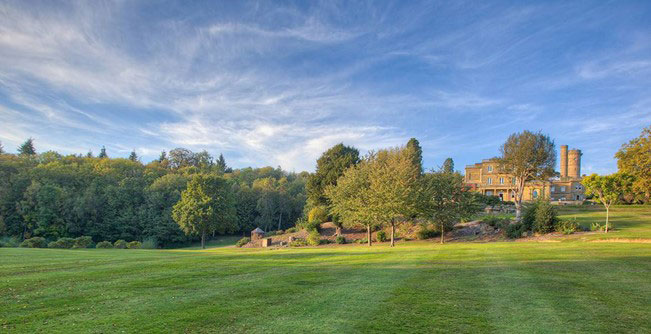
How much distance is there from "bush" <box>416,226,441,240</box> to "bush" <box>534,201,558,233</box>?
27.6ft

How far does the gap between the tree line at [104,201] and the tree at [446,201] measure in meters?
27.1

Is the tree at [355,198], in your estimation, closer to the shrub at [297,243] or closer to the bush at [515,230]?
the shrub at [297,243]

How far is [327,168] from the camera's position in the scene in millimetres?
46500

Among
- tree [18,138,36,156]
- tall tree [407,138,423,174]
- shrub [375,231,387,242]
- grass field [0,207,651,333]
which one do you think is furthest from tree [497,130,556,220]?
tree [18,138,36,156]

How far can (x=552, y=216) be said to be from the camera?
27484mm

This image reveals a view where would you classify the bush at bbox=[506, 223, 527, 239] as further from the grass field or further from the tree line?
the tree line

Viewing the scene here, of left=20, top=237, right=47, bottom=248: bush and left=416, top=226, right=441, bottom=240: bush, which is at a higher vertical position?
left=416, top=226, right=441, bottom=240: bush

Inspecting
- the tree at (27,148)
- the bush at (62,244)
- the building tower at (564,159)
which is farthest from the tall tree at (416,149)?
the tree at (27,148)

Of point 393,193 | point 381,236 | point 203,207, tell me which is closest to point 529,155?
point 381,236

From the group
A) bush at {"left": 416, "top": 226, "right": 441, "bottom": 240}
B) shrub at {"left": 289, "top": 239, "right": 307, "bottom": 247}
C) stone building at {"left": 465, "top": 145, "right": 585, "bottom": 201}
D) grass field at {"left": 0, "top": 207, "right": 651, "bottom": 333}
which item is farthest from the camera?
stone building at {"left": 465, "top": 145, "right": 585, "bottom": 201}

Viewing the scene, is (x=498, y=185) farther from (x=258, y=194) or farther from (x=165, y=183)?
(x=165, y=183)

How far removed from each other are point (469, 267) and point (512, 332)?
21.2 ft

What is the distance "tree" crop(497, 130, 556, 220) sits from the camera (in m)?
40.3

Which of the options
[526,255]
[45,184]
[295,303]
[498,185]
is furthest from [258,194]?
[295,303]
